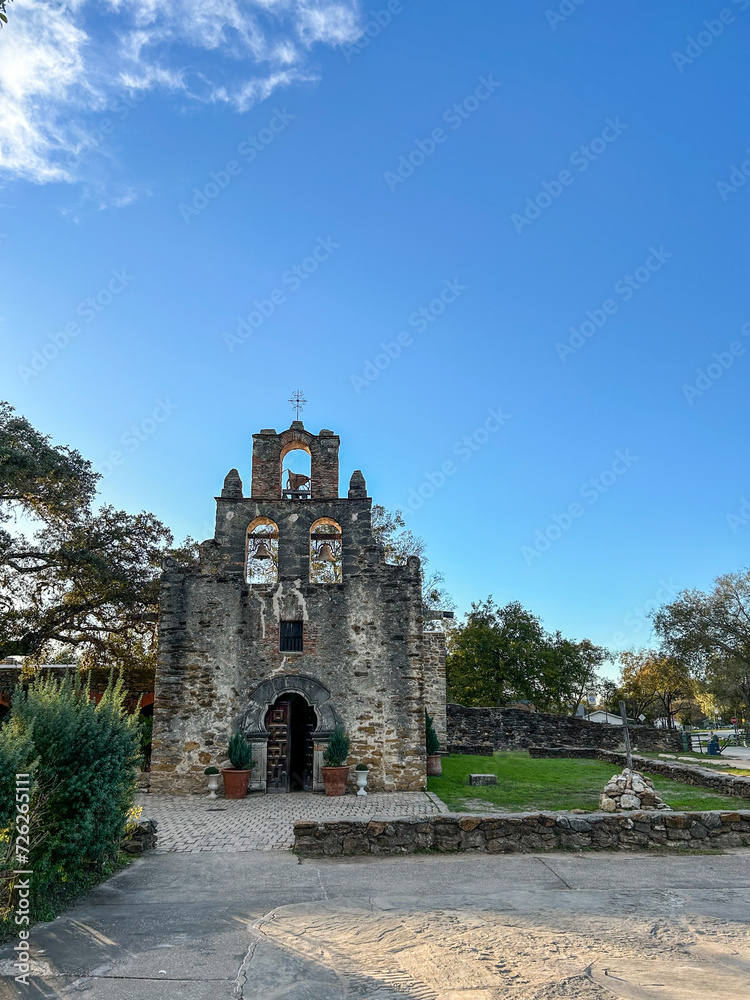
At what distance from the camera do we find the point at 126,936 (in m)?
6.09

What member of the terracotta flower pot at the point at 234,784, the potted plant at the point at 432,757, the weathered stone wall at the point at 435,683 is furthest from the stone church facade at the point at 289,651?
the weathered stone wall at the point at 435,683

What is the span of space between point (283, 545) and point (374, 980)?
13068 mm

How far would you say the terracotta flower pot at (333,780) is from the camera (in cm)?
1555

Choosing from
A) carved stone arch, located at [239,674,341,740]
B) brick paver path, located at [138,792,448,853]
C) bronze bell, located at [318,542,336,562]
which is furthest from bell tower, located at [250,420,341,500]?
brick paver path, located at [138,792,448,853]

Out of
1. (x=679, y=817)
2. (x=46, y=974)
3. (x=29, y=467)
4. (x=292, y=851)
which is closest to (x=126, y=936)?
(x=46, y=974)

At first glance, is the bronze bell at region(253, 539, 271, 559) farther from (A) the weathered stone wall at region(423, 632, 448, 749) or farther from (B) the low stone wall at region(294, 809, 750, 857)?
(B) the low stone wall at region(294, 809, 750, 857)

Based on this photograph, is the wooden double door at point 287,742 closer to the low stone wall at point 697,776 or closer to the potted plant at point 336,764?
the potted plant at point 336,764

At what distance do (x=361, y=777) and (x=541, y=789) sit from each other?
450cm

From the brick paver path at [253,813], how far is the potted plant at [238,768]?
0.97 ft

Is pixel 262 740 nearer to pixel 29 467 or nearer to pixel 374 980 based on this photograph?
pixel 29 467

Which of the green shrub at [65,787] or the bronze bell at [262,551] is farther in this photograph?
the bronze bell at [262,551]

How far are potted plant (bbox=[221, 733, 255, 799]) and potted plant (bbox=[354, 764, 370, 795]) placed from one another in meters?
2.63

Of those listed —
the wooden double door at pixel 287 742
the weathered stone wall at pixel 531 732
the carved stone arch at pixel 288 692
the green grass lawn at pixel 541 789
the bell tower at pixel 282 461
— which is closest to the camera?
the green grass lawn at pixel 541 789

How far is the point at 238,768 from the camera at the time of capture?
15.5 metres
